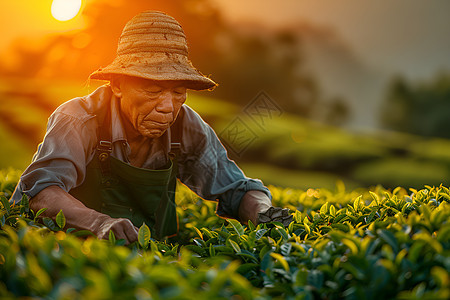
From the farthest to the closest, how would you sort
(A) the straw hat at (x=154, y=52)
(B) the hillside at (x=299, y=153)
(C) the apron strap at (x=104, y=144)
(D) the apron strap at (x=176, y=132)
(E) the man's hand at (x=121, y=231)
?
(B) the hillside at (x=299, y=153), (D) the apron strap at (x=176, y=132), (C) the apron strap at (x=104, y=144), (A) the straw hat at (x=154, y=52), (E) the man's hand at (x=121, y=231)

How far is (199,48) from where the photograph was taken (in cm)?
1478

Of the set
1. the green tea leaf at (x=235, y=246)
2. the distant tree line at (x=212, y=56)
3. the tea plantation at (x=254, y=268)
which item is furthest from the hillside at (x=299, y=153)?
the tea plantation at (x=254, y=268)

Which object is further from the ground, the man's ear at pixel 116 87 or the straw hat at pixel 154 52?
the straw hat at pixel 154 52

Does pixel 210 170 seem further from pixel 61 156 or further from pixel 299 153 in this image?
pixel 299 153

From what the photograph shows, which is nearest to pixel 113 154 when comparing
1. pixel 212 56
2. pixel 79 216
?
pixel 79 216

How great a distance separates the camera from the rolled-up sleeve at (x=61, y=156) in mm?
2193

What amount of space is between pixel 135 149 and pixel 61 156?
0.55 metres

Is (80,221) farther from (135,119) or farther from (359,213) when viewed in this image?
(359,213)

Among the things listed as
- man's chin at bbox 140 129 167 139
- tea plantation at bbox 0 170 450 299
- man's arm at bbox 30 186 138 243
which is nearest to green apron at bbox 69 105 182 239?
man's chin at bbox 140 129 167 139

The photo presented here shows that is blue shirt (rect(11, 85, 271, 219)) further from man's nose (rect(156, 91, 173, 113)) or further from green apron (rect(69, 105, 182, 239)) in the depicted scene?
man's nose (rect(156, 91, 173, 113))

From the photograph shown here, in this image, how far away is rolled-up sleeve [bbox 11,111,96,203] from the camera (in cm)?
219

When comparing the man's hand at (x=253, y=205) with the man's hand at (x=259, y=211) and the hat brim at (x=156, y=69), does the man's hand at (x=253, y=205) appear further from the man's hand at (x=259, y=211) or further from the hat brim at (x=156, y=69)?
the hat brim at (x=156, y=69)

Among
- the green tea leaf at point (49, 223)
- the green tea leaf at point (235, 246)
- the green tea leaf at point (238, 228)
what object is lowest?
the green tea leaf at point (49, 223)

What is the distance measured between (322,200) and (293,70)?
15.5m
